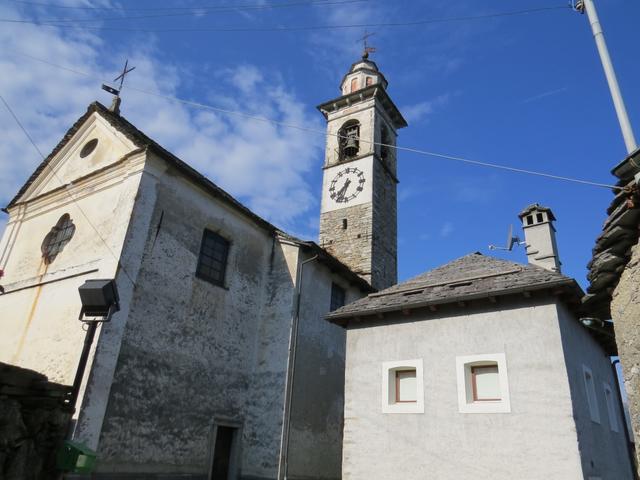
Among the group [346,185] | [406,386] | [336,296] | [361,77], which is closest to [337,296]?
[336,296]

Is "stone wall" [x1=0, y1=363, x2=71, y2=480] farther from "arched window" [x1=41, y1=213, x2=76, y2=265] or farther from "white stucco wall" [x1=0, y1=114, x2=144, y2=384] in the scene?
"arched window" [x1=41, y1=213, x2=76, y2=265]

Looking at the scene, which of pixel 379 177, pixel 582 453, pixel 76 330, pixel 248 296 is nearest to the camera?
pixel 582 453

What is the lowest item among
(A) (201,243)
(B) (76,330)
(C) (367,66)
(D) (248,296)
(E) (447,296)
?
(B) (76,330)

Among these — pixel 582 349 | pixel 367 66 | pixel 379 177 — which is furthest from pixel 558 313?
pixel 367 66

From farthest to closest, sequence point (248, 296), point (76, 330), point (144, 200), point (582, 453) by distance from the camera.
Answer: point (248, 296), point (144, 200), point (76, 330), point (582, 453)

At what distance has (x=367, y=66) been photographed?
2927 cm

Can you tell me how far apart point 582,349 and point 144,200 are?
1083 centimetres

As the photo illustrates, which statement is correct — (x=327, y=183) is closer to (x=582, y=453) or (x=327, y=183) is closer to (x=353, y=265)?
(x=353, y=265)

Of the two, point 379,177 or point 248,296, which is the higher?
point 379,177

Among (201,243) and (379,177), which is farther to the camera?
(379,177)

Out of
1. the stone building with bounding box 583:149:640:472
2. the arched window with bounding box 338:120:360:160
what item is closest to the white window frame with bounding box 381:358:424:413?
the stone building with bounding box 583:149:640:472

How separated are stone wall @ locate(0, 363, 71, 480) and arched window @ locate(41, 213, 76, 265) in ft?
20.7

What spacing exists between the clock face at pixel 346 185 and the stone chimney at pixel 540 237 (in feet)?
40.7

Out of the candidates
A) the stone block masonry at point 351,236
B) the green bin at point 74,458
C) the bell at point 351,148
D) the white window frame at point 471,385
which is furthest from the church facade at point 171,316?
the bell at point 351,148
